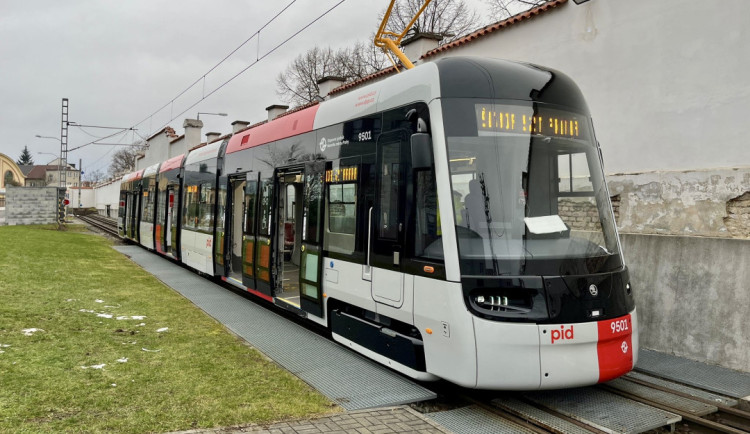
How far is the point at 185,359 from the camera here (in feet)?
19.9

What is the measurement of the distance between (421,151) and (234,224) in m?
6.82

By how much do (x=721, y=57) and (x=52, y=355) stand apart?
874 cm

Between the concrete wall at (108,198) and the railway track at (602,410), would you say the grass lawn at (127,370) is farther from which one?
the concrete wall at (108,198)

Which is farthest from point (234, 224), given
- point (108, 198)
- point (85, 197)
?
point (85, 197)

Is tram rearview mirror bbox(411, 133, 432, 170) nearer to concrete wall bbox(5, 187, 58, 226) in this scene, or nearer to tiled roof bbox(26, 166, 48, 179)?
concrete wall bbox(5, 187, 58, 226)

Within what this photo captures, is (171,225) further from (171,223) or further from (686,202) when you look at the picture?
(686,202)

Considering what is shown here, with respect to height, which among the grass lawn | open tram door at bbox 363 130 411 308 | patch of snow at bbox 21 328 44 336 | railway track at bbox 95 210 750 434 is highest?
open tram door at bbox 363 130 411 308

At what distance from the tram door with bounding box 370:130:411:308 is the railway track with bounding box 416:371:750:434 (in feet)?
3.95

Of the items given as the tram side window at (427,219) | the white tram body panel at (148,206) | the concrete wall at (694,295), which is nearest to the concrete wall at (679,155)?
the concrete wall at (694,295)

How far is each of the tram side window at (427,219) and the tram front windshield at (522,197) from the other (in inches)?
9.3

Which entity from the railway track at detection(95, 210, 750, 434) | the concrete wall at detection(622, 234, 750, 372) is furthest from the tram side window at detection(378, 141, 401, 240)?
the concrete wall at detection(622, 234, 750, 372)

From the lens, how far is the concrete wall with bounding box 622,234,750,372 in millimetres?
6258

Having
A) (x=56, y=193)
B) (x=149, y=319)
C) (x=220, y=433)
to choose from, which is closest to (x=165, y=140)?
(x=56, y=193)

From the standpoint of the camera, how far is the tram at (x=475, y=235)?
464 cm
